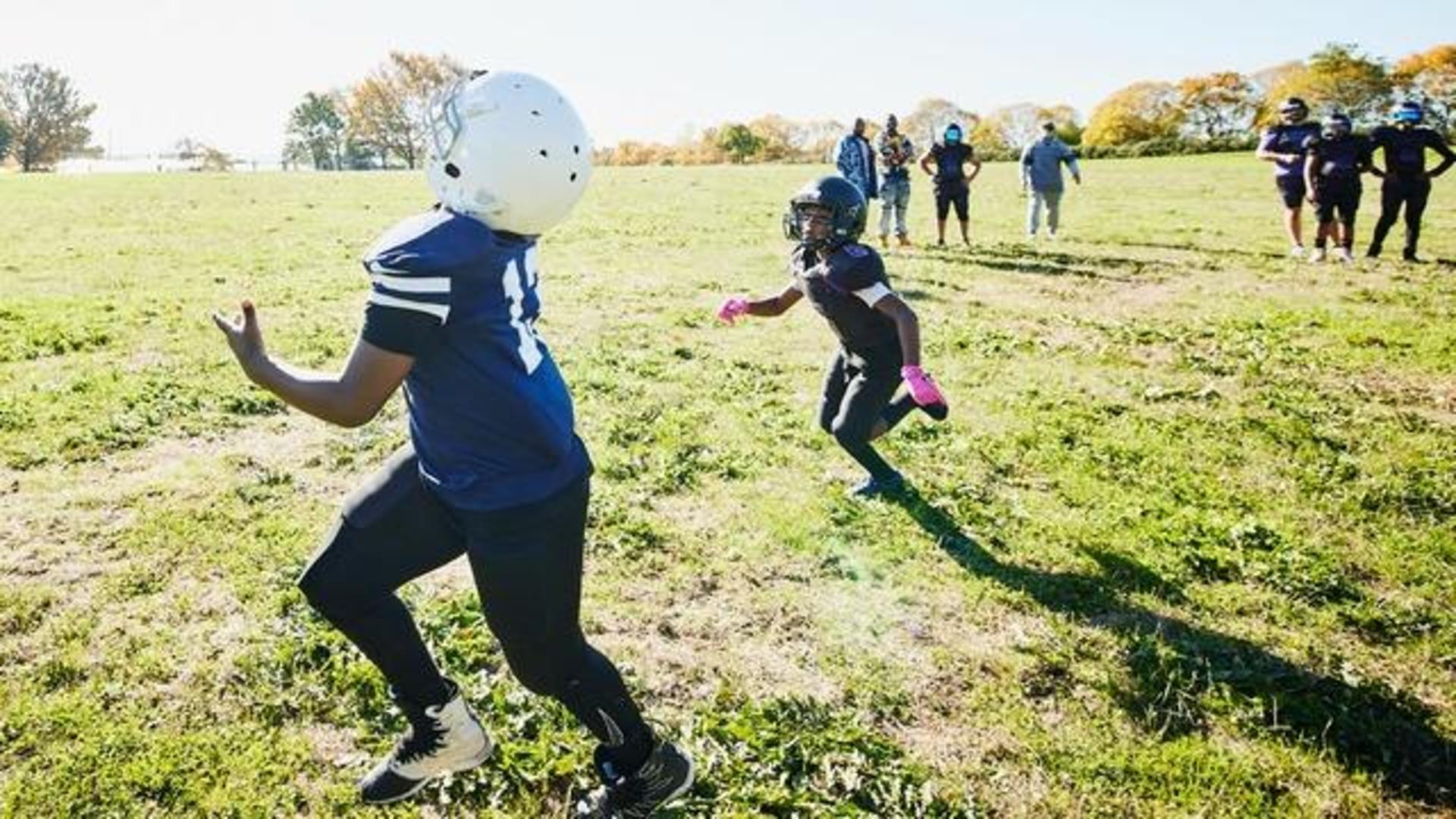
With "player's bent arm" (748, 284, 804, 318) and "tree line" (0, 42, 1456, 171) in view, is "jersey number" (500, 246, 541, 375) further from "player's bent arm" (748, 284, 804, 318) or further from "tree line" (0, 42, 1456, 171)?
"tree line" (0, 42, 1456, 171)

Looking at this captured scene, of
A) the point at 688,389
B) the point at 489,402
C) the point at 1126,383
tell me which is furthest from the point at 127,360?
the point at 1126,383

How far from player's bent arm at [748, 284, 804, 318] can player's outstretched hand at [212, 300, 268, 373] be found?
400 centimetres

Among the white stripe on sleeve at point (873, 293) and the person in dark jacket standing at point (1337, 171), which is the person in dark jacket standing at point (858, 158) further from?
the white stripe on sleeve at point (873, 293)

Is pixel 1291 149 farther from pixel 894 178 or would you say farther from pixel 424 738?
pixel 424 738

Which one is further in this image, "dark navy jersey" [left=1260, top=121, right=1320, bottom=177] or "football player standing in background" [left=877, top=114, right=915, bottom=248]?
"football player standing in background" [left=877, top=114, right=915, bottom=248]

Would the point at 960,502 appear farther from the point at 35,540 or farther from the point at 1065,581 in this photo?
the point at 35,540

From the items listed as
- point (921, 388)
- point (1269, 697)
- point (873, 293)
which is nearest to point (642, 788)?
point (921, 388)

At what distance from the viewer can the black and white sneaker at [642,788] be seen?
361cm

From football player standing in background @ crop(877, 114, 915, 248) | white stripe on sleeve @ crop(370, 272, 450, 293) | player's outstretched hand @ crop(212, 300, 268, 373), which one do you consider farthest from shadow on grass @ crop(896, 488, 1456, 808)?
football player standing in background @ crop(877, 114, 915, 248)

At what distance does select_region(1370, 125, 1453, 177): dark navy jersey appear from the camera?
15.4 meters

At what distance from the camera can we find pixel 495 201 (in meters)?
2.87

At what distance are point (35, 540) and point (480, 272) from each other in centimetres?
492

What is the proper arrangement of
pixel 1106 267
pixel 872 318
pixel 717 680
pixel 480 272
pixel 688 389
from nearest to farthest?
pixel 480 272
pixel 717 680
pixel 872 318
pixel 688 389
pixel 1106 267

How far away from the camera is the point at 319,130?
428ft
